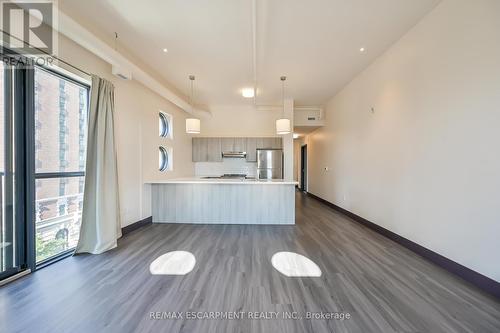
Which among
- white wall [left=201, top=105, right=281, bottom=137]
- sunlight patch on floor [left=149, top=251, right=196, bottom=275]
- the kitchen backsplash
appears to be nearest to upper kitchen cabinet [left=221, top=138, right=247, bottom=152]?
white wall [left=201, top=105, right=281, bottom=137]

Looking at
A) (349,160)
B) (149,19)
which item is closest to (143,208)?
(149,19)

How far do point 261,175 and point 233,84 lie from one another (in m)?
3.02

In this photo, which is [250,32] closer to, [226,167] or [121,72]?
[121,72]

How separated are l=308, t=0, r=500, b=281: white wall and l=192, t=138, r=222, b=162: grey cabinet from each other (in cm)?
448

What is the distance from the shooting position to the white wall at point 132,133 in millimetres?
2978

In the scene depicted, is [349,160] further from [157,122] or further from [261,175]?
[157,122]

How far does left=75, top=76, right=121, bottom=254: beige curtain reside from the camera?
2.87 m

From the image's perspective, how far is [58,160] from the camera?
2691mm

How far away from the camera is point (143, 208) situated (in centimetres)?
420

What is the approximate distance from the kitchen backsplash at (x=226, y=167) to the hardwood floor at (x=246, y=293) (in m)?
4.08

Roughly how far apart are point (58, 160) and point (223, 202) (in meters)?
2.84

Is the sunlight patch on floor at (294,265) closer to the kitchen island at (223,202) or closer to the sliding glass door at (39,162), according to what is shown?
the kitchen island at (223,202)

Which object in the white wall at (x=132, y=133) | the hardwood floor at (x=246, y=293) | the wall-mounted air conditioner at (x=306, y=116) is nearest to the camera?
the hardwood floor at (x=246, y=293)

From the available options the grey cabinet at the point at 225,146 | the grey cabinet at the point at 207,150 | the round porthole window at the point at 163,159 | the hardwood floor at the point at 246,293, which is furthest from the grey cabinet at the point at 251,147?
the hardwood floor at the point at 246,293
